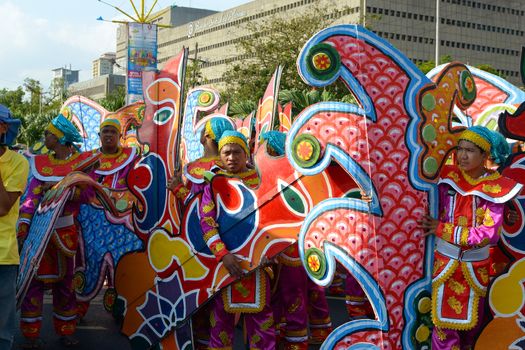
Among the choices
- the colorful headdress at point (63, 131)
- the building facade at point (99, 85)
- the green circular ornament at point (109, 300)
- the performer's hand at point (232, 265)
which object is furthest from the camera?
the building facade at point (99, 85)

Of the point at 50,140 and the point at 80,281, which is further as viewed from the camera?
the point at 80,281

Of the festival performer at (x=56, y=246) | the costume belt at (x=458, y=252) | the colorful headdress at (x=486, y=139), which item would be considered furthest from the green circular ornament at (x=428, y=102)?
the festival performer at (x=56, y=246)

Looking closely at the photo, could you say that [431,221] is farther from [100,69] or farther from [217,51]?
[100,69]

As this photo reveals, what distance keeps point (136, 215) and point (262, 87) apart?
20853mm

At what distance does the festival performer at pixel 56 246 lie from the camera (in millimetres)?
6379

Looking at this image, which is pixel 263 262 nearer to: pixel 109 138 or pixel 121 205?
pixel 121 205

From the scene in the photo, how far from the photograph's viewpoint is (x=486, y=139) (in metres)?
4.43

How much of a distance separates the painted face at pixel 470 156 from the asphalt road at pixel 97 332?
2687mm

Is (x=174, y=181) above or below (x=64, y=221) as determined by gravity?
above

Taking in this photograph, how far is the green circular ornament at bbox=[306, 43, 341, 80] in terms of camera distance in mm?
4270

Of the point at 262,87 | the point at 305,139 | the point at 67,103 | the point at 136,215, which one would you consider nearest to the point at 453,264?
the point at 305,139

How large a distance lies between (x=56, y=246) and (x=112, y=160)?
1187 millimetres

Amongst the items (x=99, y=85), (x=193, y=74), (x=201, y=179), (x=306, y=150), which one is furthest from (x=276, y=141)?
(x=99, y=85)

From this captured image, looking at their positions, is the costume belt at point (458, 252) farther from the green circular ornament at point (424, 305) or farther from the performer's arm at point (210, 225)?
the performer's arm at point (210, 225)
